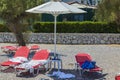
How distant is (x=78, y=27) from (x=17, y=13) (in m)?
9.06

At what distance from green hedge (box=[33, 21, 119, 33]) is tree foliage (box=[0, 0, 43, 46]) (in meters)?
6.44

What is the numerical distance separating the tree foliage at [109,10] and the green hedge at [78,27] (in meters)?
3.81

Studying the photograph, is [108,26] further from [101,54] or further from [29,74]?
[29,74]

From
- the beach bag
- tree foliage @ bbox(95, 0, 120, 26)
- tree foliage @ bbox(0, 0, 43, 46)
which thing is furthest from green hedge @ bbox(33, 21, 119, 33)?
the beach bag

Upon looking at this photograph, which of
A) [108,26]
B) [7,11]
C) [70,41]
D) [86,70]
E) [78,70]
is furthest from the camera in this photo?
[108,26]

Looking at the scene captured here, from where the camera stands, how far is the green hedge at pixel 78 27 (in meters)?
26.2

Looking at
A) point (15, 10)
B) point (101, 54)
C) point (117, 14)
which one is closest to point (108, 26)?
point (117, 14)

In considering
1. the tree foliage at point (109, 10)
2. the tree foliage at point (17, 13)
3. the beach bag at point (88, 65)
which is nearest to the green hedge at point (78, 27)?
the tree foliage at point (109, 10)

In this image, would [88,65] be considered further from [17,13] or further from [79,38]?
[79,38]

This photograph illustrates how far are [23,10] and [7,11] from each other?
917 millimetres

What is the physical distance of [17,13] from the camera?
18.3 metres

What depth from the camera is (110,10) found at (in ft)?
67.7

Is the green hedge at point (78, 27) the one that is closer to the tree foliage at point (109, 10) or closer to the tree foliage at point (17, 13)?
the tree foliage at point (109, 10)

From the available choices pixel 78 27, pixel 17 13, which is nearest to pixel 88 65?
pixel 17 13
